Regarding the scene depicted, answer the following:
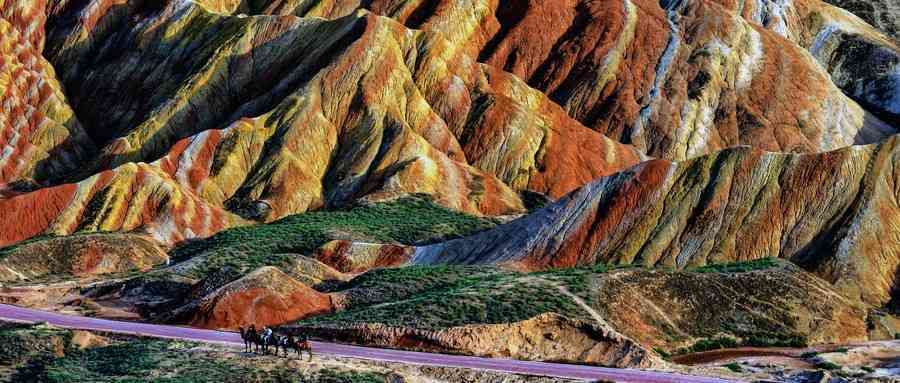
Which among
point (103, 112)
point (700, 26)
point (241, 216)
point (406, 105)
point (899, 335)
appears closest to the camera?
point (899, 335)

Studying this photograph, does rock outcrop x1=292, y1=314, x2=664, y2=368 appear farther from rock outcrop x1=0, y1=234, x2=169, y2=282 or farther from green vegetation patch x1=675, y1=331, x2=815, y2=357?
rock outcrop x1=0, y1=234, x2=169, y2=282

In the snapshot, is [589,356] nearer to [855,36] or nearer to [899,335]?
[899,335]

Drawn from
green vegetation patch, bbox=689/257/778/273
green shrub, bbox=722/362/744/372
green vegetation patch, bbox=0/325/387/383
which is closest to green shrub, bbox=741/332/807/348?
green vegetation patch, bbox=689/257/778/273

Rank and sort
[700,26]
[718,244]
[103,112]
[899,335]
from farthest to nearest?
[700,26] < [103,112] < [718,244] < [899,335]

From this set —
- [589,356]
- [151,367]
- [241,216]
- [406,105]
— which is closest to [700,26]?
[406,105]

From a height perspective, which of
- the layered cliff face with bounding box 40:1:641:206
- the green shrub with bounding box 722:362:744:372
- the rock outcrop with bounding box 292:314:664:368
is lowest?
the green shrub with bounding box 722:362:744:372

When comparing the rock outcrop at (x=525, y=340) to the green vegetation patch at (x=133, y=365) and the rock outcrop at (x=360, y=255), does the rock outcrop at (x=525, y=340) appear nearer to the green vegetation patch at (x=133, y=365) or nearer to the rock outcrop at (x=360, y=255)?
the green vegetation patch at (x=133, y=365)
